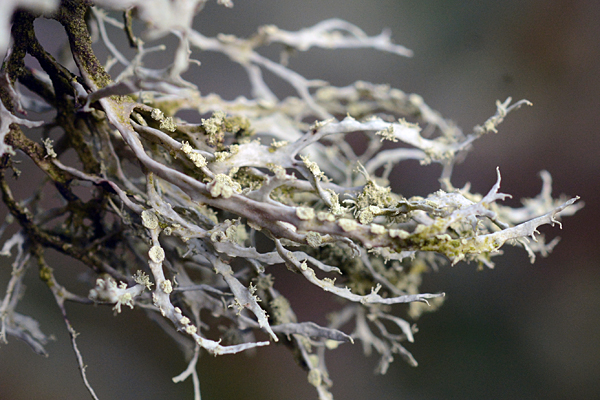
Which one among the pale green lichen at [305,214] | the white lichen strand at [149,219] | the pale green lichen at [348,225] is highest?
the white lichen strand at [149,219]

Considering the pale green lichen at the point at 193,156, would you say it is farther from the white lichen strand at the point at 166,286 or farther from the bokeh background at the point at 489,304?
the bokeh background at the point at 489,304

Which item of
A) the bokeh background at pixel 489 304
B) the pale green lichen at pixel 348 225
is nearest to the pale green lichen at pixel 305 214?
the pale green lichen at pixel 348 225

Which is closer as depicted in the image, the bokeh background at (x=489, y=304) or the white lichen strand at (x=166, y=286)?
the white lichen strand at (x=166, y=286)

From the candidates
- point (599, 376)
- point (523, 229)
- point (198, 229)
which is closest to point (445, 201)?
point (523, 229)

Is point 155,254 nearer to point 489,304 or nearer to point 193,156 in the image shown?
point 193,156

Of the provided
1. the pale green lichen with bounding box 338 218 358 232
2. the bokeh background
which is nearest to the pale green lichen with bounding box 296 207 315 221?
the pale green lichen with bounding box 338 218 358 232

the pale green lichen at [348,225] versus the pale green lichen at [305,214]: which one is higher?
the pale green lichen at [305,214]

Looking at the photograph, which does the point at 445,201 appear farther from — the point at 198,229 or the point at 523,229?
the point at 198,229

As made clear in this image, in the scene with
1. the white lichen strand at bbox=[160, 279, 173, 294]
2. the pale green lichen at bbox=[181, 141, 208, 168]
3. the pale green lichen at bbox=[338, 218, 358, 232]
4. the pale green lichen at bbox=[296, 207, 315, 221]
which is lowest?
the white lichen strand at bbox=[160, 279, 173, 294]

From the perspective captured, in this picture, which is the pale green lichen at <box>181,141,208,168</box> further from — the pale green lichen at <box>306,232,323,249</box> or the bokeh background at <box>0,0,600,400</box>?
the bokeh background at <box>0,0,600,400</box>
